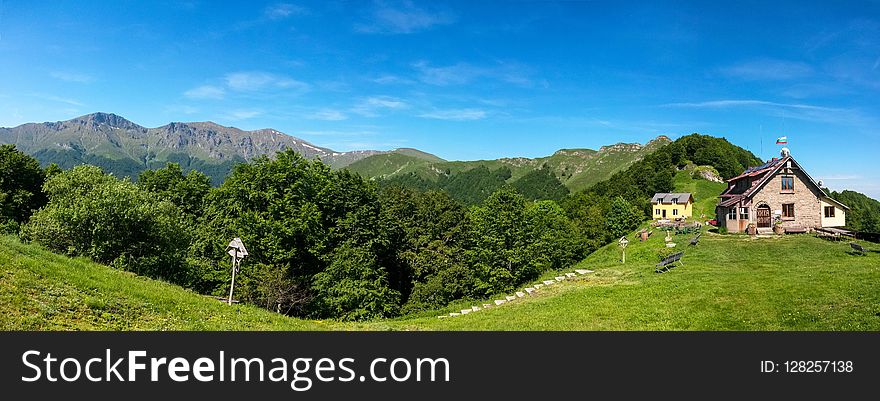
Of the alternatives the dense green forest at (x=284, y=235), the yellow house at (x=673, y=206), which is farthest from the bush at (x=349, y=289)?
the yellow house at (x=673, y=206)

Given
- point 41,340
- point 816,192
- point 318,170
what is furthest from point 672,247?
point 41,340

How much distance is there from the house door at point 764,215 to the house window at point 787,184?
2.76 metres

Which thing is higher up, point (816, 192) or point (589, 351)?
point (816, 192)

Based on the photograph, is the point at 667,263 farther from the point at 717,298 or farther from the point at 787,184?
the point at 787,184

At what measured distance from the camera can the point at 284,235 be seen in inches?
1537

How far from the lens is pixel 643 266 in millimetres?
37469

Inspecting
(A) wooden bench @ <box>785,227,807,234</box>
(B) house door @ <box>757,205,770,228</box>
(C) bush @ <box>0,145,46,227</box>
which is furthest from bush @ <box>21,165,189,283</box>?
(A) wooden bench @ <box>785,227,807,234</box>

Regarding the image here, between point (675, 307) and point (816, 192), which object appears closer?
point (675, 307)

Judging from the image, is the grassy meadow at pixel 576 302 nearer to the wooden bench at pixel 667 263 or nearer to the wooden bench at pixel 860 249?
the wooden bench at pixel 860 249

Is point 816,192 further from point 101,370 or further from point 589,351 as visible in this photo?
point 101,370

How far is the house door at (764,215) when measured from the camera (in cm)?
4978

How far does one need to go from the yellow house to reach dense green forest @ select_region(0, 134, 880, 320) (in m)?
60.1

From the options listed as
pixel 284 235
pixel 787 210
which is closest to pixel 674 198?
pixel 787 210

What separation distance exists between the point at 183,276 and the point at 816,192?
213ft
